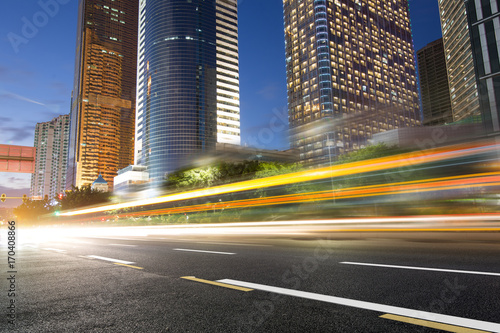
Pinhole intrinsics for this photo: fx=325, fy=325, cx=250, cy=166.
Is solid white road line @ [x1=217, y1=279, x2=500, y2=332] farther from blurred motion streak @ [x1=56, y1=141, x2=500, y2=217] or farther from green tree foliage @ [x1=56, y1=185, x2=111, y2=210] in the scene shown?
green tree foliage @ [x1=56, y1=185, x2=111, y2=210]

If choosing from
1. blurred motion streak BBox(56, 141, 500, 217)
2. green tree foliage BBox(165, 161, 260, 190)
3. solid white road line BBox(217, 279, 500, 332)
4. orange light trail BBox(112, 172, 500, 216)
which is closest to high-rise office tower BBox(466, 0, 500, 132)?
green tree foliage BBox(165, 161, 260, 190)

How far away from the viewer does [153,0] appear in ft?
602

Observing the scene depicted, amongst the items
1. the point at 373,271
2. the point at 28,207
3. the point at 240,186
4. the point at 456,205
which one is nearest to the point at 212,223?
the point at 240,186

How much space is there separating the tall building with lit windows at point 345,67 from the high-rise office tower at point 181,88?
1654 inches

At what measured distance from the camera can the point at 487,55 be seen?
50906mm

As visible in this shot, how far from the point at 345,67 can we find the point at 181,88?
265ft

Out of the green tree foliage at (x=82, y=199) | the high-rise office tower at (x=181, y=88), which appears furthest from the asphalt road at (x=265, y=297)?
the high-rise office tower at (x=181, y=88)

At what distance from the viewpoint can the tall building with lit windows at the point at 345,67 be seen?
144 metres

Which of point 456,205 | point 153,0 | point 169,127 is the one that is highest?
point 153,0

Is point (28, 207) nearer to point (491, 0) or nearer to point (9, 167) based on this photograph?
point (9, 167)

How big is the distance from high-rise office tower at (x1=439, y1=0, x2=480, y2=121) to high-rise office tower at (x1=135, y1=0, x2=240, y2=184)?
11024 centimetres

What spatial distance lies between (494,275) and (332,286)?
2479mm

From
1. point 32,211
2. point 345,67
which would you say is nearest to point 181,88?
point 345,67

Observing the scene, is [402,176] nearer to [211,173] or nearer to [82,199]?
[211,173]
